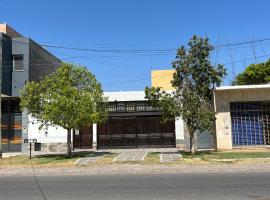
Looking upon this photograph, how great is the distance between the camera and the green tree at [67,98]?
73.5 feet

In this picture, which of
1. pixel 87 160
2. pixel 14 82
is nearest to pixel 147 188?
pixel 87 160

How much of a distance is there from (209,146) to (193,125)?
6.23 meters

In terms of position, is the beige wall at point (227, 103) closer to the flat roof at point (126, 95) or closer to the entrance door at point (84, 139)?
the flat roof at point (126, 95)

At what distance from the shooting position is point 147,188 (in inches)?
474

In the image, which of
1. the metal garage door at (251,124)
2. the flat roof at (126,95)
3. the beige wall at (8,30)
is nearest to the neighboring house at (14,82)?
the beige wall at (8,30)

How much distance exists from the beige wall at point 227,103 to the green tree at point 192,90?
3.42m

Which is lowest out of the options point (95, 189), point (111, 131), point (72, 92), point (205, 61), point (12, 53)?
point (95, 189)

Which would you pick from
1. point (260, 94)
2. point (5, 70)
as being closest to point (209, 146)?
point (260, 94)

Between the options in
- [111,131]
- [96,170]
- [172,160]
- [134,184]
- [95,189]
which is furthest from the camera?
[111,131]

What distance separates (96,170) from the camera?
18438mm

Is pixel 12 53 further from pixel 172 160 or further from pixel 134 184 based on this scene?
pixel 134 184

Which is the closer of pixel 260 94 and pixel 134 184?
pixel 134 184

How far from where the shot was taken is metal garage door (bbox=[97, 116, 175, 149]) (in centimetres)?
2964

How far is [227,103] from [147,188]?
55.4ft
